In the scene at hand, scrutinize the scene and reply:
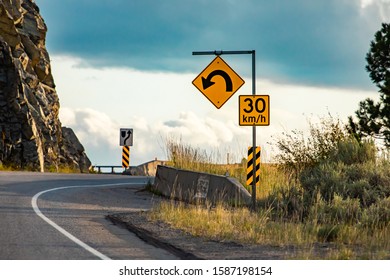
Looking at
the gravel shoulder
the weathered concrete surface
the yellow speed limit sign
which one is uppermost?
the yellow speed limit sign

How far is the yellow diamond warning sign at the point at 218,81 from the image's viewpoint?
21438 millimetres

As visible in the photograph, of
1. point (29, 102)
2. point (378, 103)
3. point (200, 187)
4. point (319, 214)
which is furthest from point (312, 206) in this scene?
point (29, 102)

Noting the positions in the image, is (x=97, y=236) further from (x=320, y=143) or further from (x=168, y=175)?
(x=320, y=143)

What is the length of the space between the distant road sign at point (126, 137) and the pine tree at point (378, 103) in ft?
39.7

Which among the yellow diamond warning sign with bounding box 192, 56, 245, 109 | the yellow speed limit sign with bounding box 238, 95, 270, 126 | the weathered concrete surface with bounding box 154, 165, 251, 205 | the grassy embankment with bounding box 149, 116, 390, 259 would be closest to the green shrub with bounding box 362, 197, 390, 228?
the grassy embankment with bounding box 149, 116, 390, 259

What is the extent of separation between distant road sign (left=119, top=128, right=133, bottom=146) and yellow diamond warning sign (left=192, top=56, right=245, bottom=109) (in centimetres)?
1969

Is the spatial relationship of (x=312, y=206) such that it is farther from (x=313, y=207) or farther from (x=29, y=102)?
(x=29, y=102)

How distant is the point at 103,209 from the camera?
63.3ft

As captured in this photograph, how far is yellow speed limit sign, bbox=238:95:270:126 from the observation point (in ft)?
63.6

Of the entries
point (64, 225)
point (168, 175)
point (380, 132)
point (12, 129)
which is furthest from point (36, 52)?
point (64, 225)

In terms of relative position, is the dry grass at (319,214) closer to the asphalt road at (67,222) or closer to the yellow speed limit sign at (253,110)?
the asphalt road at (67,222)

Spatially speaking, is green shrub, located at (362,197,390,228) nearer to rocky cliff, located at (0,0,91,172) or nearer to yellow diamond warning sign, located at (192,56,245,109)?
yellow diamond warning sign, located at (192,56,245,109)

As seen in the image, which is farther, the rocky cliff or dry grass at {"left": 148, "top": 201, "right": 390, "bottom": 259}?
the rocky cliff

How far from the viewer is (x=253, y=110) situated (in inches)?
763
